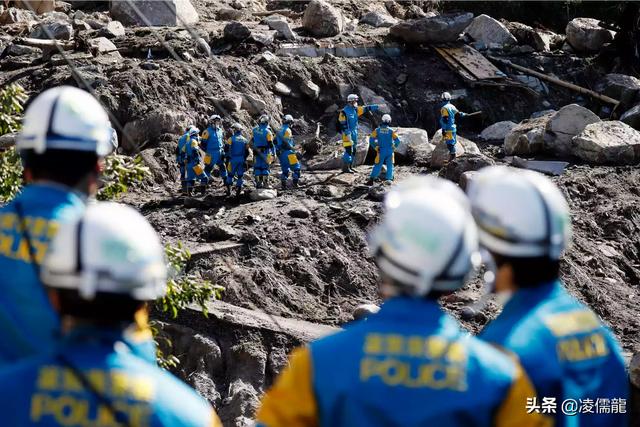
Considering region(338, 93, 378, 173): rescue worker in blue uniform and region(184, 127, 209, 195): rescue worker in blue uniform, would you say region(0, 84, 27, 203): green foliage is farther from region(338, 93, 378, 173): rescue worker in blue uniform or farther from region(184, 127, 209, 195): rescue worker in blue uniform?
region(338, 93, 378, 173): rescue worker in blue uniform

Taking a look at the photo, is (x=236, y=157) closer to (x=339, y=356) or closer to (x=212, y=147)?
(x=212, y=147)

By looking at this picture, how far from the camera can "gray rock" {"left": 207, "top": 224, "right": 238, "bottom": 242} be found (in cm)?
1500

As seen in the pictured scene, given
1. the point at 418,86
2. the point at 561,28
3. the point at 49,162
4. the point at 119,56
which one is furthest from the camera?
the point at 561,28

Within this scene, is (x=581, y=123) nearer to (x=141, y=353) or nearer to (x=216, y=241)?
(x=216, y=241)

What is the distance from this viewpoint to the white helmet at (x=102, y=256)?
2914mm

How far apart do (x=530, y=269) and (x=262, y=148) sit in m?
14.5

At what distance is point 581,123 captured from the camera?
2155 cm

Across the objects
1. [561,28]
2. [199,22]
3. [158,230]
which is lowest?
[561,28]

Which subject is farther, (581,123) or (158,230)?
(581,123)

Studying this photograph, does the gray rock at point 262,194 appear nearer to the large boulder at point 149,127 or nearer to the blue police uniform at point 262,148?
the blue police uniform at point 262,148

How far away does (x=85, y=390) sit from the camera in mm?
2908

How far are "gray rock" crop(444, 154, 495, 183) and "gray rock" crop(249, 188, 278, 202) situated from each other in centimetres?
314

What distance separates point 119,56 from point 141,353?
20487mm

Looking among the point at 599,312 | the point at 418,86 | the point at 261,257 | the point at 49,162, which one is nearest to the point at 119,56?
the point at 418,86
